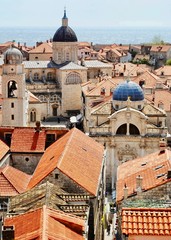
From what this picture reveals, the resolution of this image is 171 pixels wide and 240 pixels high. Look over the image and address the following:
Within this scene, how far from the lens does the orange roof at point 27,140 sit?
39656 mm

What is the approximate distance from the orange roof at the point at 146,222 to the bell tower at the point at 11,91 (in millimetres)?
36467

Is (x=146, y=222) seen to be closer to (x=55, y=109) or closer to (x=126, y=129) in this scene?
(x=126, y=129)

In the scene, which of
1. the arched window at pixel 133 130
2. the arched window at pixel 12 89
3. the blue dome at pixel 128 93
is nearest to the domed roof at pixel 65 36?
the arched window at pixel 12 89

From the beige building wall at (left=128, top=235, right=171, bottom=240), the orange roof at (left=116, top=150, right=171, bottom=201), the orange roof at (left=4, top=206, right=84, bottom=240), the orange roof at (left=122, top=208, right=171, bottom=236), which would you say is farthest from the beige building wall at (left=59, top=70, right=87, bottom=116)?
the beige building wall at (left=128, top=235, right=171, bottom=240)

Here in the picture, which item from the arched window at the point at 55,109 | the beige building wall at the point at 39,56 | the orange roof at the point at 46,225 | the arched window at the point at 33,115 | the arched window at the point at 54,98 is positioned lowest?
the arched window at the point at 55,109

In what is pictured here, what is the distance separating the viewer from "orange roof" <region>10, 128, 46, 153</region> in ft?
130

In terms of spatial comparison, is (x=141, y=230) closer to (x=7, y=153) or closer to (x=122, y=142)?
(x=7, y=153)

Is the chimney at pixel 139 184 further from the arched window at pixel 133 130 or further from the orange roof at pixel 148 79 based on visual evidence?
the orange roof at pixel 148 79

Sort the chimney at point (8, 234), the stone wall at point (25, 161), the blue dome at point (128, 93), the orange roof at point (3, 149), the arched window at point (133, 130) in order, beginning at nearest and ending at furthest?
the chimney at point (8, 234), the orange roof at point (3, 149), the stone wall at point (25, 161), the arched window at point (133, 130), the blue dome at point (128, 93)

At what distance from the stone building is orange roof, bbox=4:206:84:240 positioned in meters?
25.5

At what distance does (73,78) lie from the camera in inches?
3270

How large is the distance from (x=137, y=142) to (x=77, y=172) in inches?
782

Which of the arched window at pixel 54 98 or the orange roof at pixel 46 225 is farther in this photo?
the arched window at pixel 54 98

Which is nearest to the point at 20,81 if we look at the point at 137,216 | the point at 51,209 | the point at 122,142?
the point at 122,142
